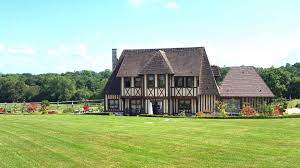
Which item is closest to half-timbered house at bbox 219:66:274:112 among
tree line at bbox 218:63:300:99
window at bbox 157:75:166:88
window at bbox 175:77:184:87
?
window at bbox 175:77:184:87

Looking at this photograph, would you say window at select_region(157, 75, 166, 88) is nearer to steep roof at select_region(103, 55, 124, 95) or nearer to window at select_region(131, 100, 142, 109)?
window at select_region(131, 100, 142, 109)

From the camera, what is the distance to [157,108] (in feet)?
125

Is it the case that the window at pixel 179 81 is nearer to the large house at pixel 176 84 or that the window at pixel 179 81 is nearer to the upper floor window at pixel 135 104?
the large house at pixel 176 84

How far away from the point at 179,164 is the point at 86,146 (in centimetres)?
417

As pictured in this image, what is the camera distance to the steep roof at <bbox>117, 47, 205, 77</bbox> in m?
37.0

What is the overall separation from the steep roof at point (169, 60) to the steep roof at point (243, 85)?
9.43 ft

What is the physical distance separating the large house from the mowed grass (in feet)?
57.0

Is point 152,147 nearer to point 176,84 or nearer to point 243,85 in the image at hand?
point 176,84

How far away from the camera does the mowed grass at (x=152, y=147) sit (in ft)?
38.2

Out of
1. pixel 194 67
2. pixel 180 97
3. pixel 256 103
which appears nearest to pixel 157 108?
pixel 180 97

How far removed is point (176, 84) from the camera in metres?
37.3

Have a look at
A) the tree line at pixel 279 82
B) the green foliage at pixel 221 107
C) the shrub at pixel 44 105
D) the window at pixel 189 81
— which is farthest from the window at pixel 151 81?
the tree line at pixel 279 82

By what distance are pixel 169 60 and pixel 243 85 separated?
6652mm

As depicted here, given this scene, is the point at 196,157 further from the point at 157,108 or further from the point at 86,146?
the point at 157,108
